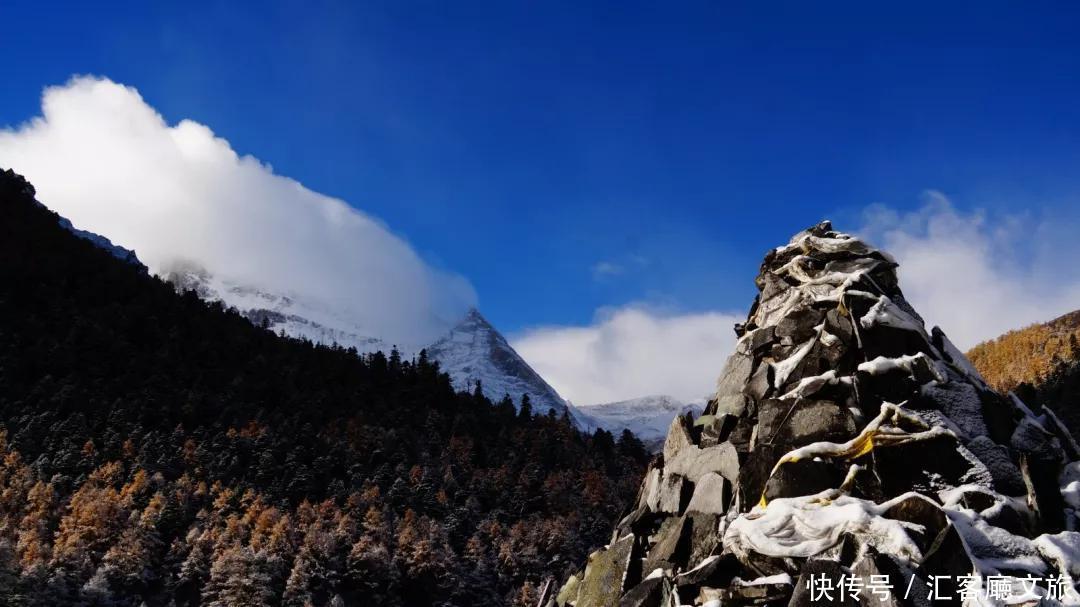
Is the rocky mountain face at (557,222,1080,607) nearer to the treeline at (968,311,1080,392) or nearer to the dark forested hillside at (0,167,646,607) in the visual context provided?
the dark forested hillside at (0,167,646,607)

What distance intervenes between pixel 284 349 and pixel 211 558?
10553 centimetres

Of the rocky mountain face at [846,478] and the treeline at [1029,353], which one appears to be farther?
the treeline at [1029,353]

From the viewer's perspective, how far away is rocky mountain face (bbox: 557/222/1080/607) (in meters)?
12.2

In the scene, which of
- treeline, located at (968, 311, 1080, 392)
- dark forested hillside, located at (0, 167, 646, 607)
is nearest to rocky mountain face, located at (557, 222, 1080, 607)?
dark forested hillside, located at (0, 167, 646, 607)

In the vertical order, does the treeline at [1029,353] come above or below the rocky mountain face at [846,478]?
above

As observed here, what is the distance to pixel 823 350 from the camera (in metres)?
17.4

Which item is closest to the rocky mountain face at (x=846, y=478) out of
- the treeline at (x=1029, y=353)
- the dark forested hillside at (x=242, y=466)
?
the dark forested hillside at (x=242, y=466)

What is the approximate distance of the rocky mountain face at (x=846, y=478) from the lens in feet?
39.9

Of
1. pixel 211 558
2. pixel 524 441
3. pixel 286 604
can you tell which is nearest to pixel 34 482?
pixel 211 558

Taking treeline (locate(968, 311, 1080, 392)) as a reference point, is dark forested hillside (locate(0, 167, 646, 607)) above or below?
below

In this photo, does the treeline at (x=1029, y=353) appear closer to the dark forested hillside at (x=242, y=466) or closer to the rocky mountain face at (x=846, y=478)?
the dark forested hillside at (x=242, y=466)

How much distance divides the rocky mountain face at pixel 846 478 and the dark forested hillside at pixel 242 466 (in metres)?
65.4

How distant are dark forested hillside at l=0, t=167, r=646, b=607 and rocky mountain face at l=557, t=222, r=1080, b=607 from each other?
65.4 metres

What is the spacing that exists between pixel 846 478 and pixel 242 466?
109 m
